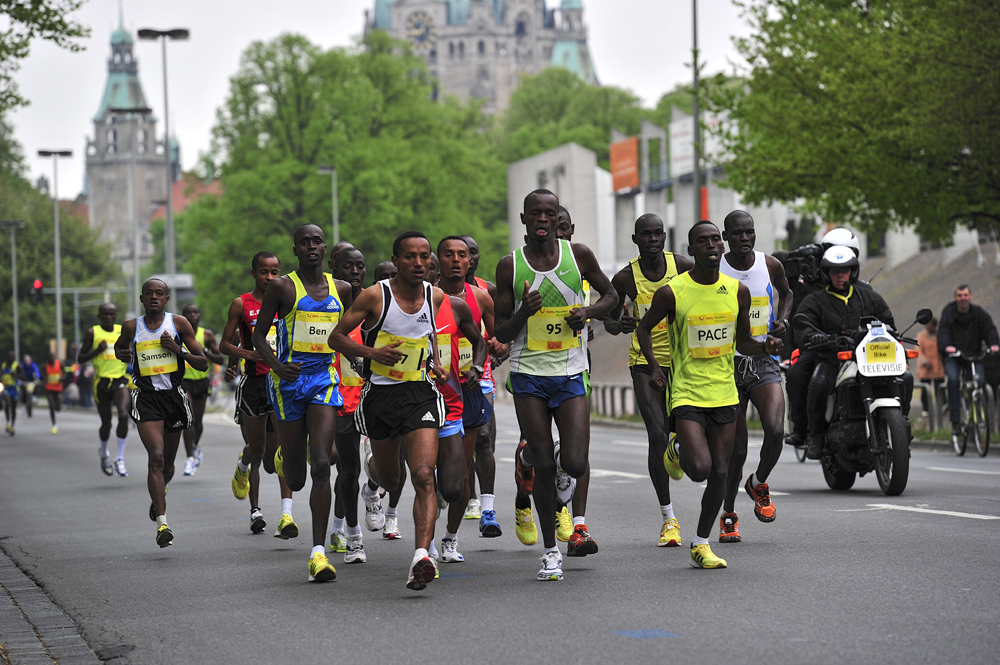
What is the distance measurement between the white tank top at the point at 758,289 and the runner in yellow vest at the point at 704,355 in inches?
41.6

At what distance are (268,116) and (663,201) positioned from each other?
1900 centimetres

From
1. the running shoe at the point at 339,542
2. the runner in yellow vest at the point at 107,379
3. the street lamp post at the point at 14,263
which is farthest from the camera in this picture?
the street lamp post at the point at 14,263

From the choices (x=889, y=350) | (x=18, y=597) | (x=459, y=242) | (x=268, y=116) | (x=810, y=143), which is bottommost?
(x=18, y=597)

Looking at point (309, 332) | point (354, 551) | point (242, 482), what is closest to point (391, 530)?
point (354, 551)

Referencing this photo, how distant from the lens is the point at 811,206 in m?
28.2

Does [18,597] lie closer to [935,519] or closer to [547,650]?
[547,650]

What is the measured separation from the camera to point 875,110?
22734 millimetres

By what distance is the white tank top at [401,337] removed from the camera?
801 centimetres

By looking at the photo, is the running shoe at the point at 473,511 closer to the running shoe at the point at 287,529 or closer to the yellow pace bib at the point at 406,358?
the running shoe at the point at 287,529

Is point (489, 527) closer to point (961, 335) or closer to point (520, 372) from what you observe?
point (520, 372)

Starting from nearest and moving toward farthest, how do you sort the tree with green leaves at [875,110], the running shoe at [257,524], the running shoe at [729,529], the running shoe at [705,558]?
the running shoe at [705,558] → the running shoe at [729,529] → the running shoe at [257,524] → the tree with green leaves at [875,110]

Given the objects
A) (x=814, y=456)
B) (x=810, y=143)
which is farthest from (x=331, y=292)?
(x=810, y=143)

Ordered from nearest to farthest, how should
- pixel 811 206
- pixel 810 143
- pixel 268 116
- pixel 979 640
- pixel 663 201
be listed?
1. pixel 979 640
2. pixel 810 143
3. pixel 811 206
4. pixel 268 116
5. pixel 663 201

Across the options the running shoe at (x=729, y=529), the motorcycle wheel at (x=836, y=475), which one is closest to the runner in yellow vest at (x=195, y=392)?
the motorcycle wheel at (x=836, y=475)
